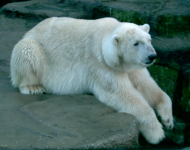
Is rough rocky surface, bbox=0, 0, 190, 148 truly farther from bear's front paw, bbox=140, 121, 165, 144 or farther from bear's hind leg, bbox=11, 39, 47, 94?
bear's hind leg, bbox=11, 39, 47, 94

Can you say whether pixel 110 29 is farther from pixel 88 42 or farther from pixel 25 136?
pixel 25 136

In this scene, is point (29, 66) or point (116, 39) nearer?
point (116, 39)

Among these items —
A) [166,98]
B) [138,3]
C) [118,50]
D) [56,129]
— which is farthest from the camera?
[138,3]

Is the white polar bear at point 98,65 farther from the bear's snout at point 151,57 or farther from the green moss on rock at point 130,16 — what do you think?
the green moss on rock at point 130,16

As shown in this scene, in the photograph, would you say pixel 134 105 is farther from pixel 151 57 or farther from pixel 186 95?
pixel 186 95

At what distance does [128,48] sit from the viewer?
139 inches

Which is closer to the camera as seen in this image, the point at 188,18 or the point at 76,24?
the point at 76,24

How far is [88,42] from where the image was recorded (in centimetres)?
397

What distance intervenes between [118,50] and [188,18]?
2.51 meters

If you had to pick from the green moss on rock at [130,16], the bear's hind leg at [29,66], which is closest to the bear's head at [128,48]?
the bear's hind leg at [29,66]

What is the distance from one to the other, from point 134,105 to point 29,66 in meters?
1.61

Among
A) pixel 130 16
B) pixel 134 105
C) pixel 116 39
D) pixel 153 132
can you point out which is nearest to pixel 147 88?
pixel 134 105

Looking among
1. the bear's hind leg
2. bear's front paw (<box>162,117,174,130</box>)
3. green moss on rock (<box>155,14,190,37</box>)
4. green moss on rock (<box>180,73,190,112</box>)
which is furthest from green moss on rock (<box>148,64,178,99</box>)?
the bear's hind leg

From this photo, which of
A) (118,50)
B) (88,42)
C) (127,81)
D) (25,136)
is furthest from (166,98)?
(25,136)
